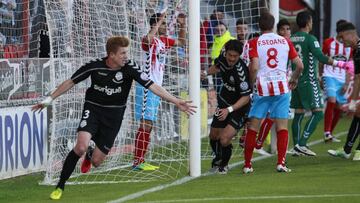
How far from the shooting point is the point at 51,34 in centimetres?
1236

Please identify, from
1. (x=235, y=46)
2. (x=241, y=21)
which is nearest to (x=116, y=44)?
(x=235, y=46)

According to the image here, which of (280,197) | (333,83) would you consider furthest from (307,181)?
(333,83)

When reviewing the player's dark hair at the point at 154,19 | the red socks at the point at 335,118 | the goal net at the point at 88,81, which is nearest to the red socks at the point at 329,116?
the red socks at the point at 335,118

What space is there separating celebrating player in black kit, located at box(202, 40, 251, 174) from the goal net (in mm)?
494

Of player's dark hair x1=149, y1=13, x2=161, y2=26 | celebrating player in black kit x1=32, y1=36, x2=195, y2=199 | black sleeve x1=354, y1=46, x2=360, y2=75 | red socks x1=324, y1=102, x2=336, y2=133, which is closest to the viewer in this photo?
celebrating player in black kit x1=32, y1=36, x2=195, y2=199

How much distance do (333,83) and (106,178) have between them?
259 inches

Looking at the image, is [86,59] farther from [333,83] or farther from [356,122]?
[333,83]

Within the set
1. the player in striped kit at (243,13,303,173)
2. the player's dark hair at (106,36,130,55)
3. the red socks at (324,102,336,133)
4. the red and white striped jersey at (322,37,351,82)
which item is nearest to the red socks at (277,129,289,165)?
the player in striped kit at (243,13,303,173)

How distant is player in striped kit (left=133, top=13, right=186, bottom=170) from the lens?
13.2 metres

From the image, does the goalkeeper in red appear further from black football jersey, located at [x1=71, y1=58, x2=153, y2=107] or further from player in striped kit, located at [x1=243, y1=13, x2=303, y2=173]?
black football jersey, located at [x1=71, y1=58, x2=153, y2=107]

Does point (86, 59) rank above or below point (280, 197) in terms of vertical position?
above

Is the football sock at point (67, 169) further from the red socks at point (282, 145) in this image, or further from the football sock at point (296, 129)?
the football sock at point (296, 129)

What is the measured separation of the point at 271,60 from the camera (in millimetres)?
12406

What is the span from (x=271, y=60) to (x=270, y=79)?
24cm
